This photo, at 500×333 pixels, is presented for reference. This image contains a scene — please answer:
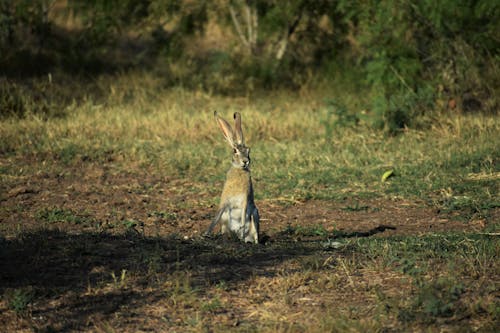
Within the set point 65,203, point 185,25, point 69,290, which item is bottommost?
point 65,203

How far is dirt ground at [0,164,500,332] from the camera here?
430 cm

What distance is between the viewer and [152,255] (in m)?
4.98

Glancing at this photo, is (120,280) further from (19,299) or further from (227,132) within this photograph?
(227,132)

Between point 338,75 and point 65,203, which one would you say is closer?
point 65,203

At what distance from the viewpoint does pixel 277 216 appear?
23.9 ft

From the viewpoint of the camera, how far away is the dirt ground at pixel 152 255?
430 cm

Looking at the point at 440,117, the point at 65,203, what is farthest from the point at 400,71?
the point at 65,203

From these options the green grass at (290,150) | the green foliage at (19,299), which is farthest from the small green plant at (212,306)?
the green grass at (290,150)

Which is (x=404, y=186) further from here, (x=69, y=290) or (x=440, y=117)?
(x=69, y=290)

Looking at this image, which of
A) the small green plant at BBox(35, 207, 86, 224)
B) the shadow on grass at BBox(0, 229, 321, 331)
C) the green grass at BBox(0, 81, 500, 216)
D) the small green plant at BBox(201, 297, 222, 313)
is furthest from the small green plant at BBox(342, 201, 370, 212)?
the small green plant at BBox(201, 297, 222, 313)

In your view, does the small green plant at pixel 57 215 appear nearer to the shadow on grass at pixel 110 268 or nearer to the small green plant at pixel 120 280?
the shadow on grass at pixel 110 268

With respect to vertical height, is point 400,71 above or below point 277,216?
above

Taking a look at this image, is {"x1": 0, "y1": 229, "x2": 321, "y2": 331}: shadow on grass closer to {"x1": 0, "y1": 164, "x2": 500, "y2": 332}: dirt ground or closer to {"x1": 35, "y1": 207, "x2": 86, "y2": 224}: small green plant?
{"x1": 0, "y1": 164, "x2": 500, "y2": 332}: dirt ground

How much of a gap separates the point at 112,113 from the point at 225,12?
4463mm
